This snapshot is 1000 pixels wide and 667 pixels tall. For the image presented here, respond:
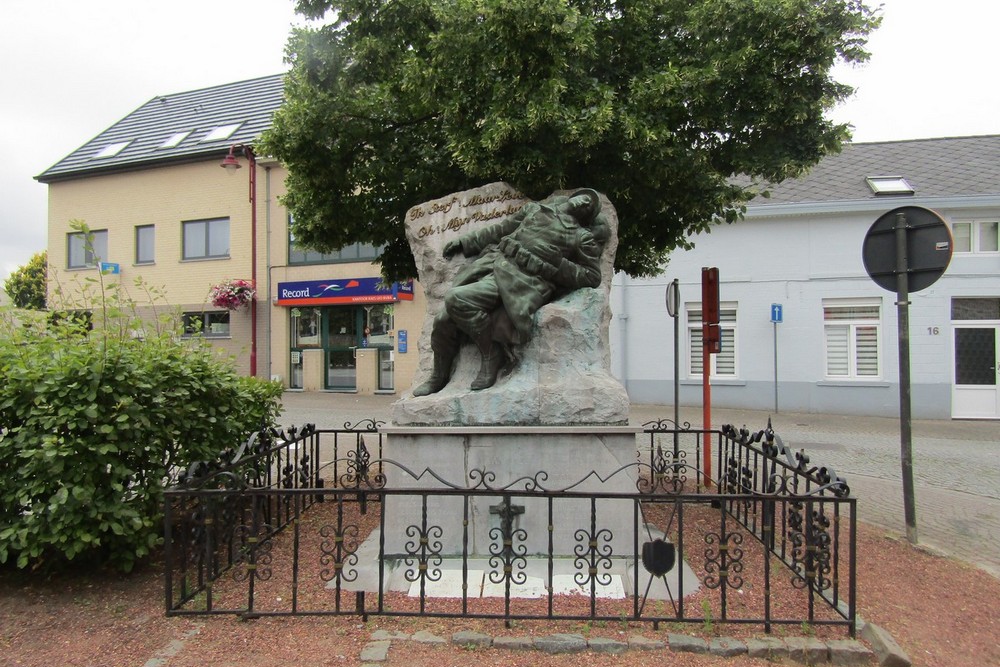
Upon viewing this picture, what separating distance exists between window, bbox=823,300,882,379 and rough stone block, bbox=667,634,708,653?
12738 millimetres

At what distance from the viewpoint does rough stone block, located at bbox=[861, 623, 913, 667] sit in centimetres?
306

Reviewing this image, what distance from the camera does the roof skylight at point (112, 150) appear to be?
20.0 metres

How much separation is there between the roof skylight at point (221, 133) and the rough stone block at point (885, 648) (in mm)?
19670

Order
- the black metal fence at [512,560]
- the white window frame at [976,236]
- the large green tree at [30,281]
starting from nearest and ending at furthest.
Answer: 1. the black metal fence at [512,560]
2. the white window frame at [976,236]
3. the large green tree at [30,281]

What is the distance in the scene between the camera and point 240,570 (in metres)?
4.08

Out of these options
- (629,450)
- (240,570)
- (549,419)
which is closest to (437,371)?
(549,419)

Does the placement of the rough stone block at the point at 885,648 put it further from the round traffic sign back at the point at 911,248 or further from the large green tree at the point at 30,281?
the large green tree at the point at 30,281

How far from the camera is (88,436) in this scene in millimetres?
3756

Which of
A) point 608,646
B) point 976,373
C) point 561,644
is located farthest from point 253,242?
point 976,373

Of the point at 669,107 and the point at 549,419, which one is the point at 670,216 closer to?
the point at 669,107

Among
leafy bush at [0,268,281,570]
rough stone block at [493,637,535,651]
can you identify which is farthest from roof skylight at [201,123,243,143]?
rough stone block at [493,637,535,651]

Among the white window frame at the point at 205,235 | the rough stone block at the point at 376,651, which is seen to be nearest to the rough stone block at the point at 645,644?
the rough stone block at the point at 376,651

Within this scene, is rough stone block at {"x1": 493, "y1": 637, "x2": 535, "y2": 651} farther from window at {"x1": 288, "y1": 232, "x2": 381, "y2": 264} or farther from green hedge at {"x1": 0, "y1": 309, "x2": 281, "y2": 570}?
window at {"x1": 288, "y1": 232, "x2": 381, "y2": 264}

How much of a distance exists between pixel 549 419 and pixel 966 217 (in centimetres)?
1370
